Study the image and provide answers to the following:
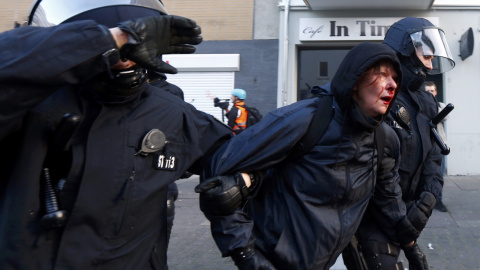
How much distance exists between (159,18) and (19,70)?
473 millimetres

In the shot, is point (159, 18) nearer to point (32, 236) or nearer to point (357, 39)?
point (32, 236)

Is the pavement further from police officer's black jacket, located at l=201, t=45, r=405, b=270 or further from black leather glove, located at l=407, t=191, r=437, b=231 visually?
police officer's black jacket, located at l=201, t=45, r=405, b=270

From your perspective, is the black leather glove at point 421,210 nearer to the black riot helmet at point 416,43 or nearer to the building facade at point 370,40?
the black riot helmet at point 416,43

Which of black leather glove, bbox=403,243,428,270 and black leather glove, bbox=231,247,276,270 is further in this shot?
black leather glove, bbox=403,243,428,270

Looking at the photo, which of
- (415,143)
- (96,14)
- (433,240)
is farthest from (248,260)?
(433,240)

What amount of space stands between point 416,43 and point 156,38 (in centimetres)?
259

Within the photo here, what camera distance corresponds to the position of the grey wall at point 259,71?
11.9 m

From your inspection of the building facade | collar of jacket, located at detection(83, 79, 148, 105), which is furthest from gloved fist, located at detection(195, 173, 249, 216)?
the building facade

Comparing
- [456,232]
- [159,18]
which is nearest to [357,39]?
[456,232]

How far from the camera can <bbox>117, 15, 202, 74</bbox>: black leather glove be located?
5.33 ft

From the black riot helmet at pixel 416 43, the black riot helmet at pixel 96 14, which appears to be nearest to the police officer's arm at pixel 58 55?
the black riot helmet at pixel 96 14

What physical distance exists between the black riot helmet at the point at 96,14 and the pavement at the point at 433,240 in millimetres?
2592

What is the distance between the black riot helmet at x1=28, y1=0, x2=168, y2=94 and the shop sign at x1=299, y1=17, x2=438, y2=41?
33.5ft

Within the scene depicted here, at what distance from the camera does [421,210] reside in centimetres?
341
